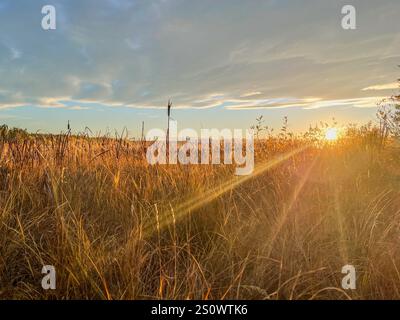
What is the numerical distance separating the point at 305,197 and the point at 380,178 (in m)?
1.27

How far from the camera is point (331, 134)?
8.12 metres

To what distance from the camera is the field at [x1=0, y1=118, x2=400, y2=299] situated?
7.39ft

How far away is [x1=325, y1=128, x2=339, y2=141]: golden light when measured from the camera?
7809mm

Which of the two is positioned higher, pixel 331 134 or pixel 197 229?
pixel 331 134

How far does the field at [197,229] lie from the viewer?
225cm

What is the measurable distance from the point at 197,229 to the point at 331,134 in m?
5.95

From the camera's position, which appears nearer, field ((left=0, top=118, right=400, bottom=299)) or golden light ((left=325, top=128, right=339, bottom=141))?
field ((left=0, top=118, right=400, bottom=299))

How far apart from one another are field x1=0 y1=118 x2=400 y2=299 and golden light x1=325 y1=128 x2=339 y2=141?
2.44m

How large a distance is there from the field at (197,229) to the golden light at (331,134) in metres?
2.44

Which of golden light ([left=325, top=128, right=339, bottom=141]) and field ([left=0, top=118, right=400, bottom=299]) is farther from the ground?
golden light ([left=325, top=128, right=339, bottom=141])

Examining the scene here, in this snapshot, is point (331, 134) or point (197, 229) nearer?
point (197, 229)

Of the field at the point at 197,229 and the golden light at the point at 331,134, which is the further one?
the golden light at the point at 331,134
